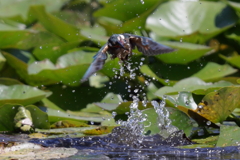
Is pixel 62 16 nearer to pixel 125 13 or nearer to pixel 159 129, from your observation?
pixel 125 13

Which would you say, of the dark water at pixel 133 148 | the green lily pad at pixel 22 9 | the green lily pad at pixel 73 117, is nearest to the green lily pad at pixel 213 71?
the green lily pad at pixel 73 117

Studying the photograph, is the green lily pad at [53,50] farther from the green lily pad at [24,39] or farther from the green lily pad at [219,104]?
the green lily pad at [219,104]

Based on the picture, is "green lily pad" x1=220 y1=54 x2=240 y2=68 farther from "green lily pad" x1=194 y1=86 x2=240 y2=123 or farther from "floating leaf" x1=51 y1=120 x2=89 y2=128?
"floating leaf" x1=51 y1=120 x2=89 y2=128

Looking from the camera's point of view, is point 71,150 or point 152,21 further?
point 152,21

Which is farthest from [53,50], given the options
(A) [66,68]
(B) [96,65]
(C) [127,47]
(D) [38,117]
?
(B) [96,65]

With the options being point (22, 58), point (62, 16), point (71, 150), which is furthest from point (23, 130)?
point (62, 16)

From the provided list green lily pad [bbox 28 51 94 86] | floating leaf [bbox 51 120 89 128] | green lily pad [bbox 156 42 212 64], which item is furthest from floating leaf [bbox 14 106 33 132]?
green lily pad [bbox 156 42 212 64]
